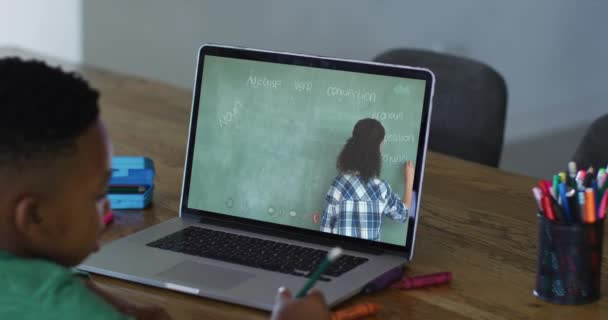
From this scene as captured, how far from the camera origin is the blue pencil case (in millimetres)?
1488

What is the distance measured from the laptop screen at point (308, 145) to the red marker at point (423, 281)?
0.23 feet

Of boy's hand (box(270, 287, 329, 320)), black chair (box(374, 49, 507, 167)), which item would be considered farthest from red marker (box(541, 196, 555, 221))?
black chair (box(374, 49, 507, 167))

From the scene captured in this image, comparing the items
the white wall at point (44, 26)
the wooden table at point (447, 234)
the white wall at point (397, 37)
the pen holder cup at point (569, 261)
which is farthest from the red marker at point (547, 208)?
the white wall at point (44, 26)

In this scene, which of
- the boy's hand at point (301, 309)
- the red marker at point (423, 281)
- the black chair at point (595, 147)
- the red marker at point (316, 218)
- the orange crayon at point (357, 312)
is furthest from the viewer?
the black chair at point (595, 147)

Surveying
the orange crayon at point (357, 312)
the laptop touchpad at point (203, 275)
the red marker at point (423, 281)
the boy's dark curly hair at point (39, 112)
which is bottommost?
the laptop touchpad at point (203, 275)

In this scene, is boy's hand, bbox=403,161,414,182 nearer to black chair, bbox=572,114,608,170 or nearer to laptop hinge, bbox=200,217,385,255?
laptop hinge, bbox=200,217,385,255

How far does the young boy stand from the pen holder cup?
1.87 feet

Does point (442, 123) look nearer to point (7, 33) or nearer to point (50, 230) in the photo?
point (50, 230)

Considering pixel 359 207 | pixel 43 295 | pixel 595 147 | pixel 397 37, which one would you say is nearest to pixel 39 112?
pixel 43 295

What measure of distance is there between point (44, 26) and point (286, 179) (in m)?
2.20

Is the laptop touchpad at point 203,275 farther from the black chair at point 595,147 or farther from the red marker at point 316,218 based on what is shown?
the black chair at point 595,147

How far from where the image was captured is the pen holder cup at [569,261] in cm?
116

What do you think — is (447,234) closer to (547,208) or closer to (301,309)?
(547,208)

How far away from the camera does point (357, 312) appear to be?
113cm
